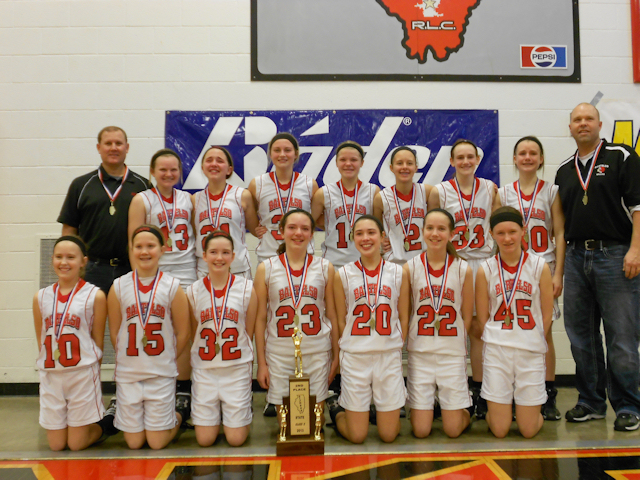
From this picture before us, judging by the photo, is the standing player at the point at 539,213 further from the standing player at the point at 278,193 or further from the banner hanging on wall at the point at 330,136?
the standing player at the point at 278,193

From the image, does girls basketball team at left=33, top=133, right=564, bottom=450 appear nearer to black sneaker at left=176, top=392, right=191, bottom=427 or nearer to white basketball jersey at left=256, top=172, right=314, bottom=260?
black sneaker at left=176, top=392, right=191, bottom=427

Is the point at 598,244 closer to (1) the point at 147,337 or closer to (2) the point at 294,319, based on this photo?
(2) the point at 294,319

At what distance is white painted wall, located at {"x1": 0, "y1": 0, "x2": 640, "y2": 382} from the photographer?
4.88 meters

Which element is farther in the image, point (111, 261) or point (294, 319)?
point (111, 261)

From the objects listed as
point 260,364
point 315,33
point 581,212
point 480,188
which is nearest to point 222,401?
point 260,364

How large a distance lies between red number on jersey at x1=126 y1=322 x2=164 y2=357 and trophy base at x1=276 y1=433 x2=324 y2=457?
0.98 metres

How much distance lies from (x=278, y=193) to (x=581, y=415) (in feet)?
9.21

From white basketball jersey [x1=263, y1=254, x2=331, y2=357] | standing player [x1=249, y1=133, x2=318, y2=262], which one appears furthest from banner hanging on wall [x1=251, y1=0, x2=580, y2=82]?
white basketball jersey [x1=263, y1=254, x2=331, y2=357]

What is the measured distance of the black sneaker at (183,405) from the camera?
3.56 m

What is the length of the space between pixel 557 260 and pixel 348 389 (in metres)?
1.91

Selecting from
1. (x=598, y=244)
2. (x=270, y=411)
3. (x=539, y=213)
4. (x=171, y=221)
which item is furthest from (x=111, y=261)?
(x=598, y=244)

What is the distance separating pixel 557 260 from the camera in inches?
150

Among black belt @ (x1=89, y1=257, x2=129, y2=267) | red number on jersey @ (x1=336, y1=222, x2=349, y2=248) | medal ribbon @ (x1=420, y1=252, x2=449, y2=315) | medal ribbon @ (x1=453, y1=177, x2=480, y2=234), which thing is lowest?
medal ribbon @ (x1=420, y1=252, x2=449, y2=315)

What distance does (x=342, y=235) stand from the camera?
13.1ft
